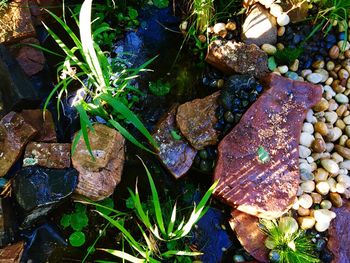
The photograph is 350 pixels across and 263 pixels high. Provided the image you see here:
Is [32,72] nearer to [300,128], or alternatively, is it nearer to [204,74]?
[204,74]

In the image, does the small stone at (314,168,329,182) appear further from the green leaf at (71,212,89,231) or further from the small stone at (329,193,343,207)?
the green leaf at (71,212,89,231)

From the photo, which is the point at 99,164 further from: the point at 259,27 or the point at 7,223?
the point at 259,27

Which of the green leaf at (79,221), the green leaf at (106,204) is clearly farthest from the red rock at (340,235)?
the green leaf at (79,221)

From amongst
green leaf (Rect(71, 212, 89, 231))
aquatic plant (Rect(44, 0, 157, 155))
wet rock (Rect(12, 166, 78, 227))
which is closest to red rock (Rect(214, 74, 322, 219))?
aquatic plant (Rect(44, 0, 157, 155))

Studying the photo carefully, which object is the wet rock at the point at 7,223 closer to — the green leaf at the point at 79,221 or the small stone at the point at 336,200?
the green leaf at the point at 79,221

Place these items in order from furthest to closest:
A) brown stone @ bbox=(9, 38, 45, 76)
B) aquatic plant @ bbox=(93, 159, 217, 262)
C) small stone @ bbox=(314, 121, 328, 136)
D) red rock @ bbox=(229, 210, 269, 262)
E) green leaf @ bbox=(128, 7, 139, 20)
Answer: green leaf @ bbox=(128, 7, 139, 20) → small stone @ bbox=(314, 121, 328, 136) → brown stone @ bbox=(9, 38, 45, 76) → red rock @ bbox=(229, 210, 269, 262) → aquatic plant @ bbox=(93, 159, 217, 262)

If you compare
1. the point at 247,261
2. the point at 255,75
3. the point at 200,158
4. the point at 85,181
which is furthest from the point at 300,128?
the point at 85,181

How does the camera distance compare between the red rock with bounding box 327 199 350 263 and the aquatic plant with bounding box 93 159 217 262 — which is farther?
the red rock with bounding box 327 199 350 263
